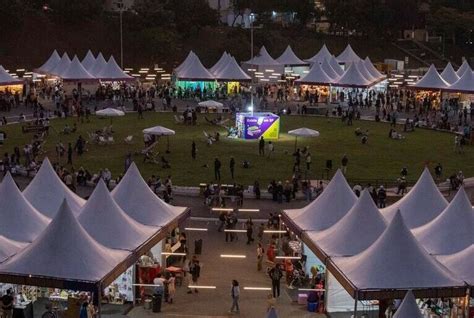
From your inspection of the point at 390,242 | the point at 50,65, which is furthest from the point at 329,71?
the point at 390,242

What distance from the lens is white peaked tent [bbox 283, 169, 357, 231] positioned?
23969 mm

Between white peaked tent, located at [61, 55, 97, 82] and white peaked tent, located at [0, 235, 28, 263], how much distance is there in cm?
4252

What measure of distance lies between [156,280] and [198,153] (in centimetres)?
2143

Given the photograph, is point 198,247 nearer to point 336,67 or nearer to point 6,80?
point 6,80

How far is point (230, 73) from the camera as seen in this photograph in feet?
219

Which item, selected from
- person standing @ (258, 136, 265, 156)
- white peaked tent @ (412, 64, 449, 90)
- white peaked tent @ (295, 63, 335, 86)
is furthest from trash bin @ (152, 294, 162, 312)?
white peaked tent @ (295, 63, 335, 86)

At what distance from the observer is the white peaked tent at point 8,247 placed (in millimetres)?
20484

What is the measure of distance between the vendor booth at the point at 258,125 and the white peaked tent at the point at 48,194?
2226 centimetres

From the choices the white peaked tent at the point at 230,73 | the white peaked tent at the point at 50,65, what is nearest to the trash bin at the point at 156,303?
the white peaked tent at the point at 230,73

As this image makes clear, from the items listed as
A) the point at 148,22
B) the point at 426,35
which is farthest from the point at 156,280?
the point at 426,35

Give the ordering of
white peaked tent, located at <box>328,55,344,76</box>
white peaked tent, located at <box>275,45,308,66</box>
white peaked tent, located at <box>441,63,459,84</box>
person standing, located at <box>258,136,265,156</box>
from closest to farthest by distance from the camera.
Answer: person standing, located at <box>258,136,265,156</box>
white peaked tent, located at <box>441,63,459,84</box>
white peaked tent, located at <box>328,55,344,76</box>
white peaked tent, located at <box>275,45,308,66</box>

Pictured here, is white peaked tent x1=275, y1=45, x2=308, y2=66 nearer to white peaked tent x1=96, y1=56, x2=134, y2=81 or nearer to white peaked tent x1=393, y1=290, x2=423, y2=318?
white peaked tent x1=96, y1=56, x2=134, y2=81

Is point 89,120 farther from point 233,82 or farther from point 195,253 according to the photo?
point 195,253

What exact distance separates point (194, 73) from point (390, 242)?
48.0m
